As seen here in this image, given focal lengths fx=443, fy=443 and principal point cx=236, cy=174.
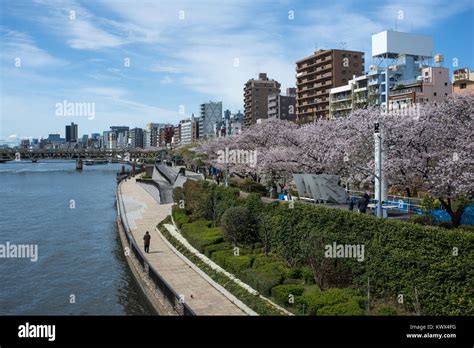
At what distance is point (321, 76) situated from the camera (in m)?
81.3

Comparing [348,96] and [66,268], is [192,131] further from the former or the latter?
[66,268]

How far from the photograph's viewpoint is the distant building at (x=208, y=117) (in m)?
181

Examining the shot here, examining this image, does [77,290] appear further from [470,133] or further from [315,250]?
[470,133]

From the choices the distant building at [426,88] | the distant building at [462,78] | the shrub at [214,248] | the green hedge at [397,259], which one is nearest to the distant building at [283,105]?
the distant building at [426,88]

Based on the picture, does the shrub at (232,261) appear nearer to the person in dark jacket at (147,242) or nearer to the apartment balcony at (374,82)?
the person in dark jacket at (147,242)

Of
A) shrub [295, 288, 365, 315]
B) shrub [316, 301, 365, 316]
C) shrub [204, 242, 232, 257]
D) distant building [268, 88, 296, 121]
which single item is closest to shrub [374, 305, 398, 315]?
shrub [316, 301, 365, 316]

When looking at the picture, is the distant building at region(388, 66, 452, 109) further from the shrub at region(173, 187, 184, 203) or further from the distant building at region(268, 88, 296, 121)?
the distant building at region(268, 88, 296, 121)

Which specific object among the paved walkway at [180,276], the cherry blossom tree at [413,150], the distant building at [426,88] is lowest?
the paved walkway at [180,276]

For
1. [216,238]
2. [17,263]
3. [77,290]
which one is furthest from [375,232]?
[17,263]

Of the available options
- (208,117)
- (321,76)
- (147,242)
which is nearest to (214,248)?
(147,242)

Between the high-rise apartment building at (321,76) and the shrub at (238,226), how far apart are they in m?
54.5

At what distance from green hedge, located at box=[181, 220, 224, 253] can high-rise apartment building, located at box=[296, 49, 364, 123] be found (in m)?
50.0

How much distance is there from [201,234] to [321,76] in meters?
61.3

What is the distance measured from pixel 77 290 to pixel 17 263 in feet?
25.2
